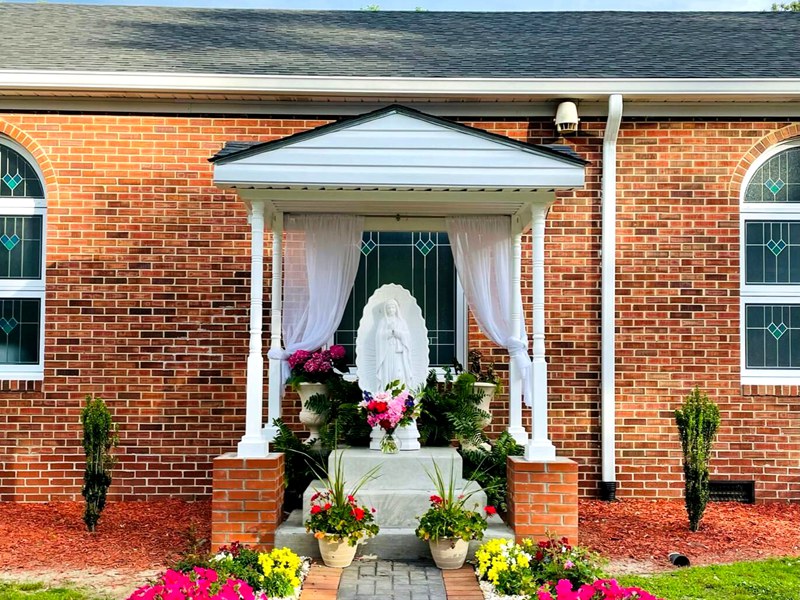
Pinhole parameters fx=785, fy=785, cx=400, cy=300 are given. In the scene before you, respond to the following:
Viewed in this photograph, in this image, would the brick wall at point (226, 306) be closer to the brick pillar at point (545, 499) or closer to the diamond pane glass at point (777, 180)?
the diamond pane glass at point (777, 180)

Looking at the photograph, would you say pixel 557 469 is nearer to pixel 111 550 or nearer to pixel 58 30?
pixel 111 550

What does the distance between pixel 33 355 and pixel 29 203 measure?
165cm

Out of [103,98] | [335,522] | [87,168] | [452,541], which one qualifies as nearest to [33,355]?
[87,168]

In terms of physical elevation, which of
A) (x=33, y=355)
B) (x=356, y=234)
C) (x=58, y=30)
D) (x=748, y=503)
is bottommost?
(x=748, y=503)

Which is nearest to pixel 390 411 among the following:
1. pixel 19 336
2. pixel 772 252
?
pixel 19 336

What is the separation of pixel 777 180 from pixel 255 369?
6.16 metres

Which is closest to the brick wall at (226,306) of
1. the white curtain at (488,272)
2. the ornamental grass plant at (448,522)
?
the white curtain at (488,272)

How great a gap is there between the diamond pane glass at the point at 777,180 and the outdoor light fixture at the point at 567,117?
7.10ft

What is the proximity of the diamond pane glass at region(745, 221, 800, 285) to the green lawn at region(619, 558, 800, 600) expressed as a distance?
3605 millimetres

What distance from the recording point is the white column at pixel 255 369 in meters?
6.18

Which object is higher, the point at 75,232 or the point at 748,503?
the point at 75,232

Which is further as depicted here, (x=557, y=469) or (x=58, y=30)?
(x=58, y=30)

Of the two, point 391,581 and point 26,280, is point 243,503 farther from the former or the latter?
point 26,280

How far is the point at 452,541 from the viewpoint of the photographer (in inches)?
227
